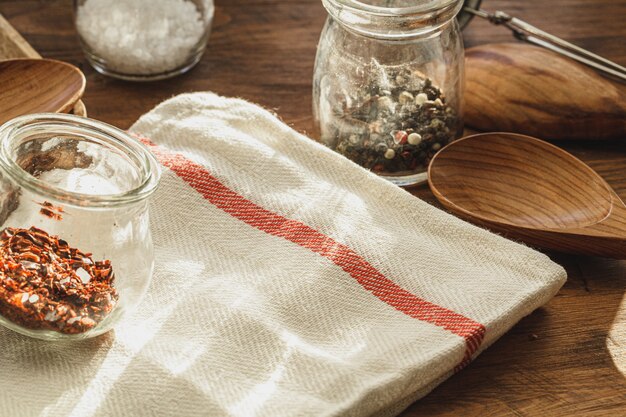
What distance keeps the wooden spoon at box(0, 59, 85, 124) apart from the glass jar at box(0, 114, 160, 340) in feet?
0.76

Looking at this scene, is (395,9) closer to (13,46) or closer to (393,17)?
(393,17)

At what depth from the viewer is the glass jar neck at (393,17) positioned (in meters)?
0.78

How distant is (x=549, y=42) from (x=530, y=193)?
329 millimetres

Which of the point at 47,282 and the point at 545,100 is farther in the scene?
the point at 545,100

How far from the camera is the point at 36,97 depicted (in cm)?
89

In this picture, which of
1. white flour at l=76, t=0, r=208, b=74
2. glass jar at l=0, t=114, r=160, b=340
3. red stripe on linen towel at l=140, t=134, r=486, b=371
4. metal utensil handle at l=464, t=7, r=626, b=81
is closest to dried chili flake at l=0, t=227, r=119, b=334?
glass jar at l=0, t=114, r=160, b=340

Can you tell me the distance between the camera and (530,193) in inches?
33.5

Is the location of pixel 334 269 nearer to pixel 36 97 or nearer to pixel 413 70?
pixel 413 70

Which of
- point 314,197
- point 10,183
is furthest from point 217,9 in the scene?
point 10,183

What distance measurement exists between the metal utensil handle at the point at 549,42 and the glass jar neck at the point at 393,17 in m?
0.23

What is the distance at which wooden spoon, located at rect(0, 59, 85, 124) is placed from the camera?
2.89 ft

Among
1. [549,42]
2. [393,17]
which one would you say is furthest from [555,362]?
[549,42]

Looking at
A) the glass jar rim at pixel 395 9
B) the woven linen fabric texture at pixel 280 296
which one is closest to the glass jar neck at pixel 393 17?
the glass jar rim at pixel 395 9

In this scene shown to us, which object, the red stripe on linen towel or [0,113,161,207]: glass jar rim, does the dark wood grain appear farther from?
[0,113,161,207]: glass jar rim
